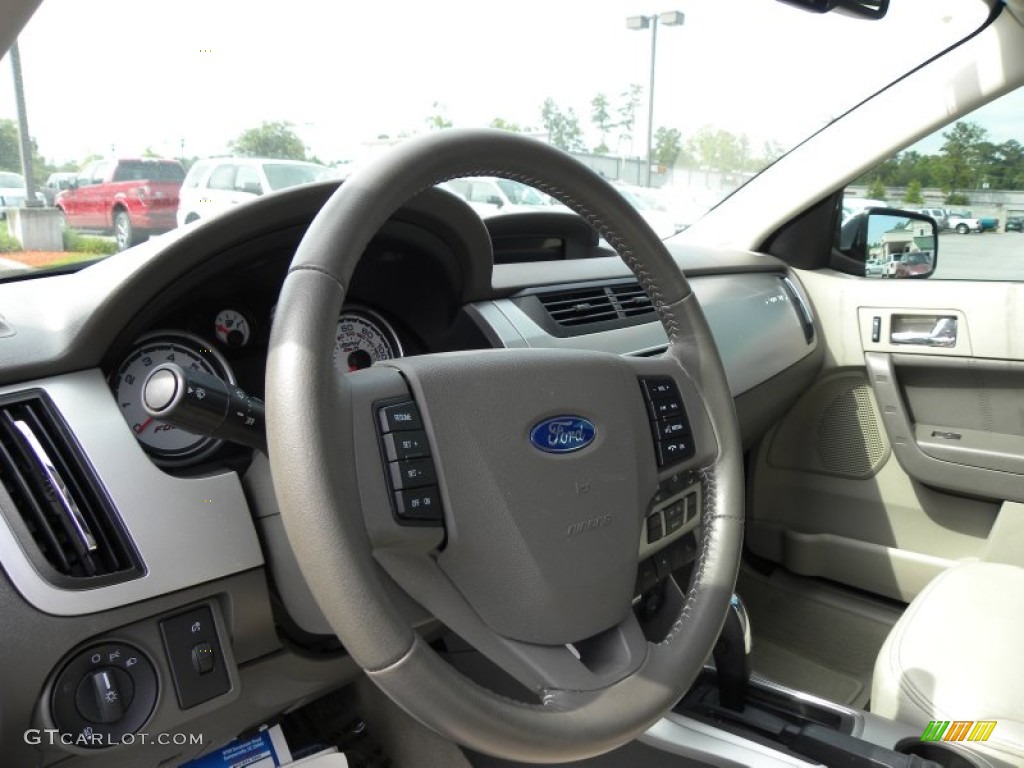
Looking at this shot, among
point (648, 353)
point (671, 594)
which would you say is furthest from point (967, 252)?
point (671, 594)

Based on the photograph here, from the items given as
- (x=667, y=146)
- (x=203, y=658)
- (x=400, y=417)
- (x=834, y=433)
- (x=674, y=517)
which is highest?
(x=667, y=146)

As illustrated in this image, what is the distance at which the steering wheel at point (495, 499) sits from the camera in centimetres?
85

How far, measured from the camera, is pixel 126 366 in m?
1.32

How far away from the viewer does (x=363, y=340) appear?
1.62 metres

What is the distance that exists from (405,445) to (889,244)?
2144 mm

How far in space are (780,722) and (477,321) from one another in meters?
0.95

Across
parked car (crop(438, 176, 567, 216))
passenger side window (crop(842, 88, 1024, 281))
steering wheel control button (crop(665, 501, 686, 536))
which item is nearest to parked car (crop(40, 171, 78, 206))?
parked car (crop(438, 176, 567, 216))

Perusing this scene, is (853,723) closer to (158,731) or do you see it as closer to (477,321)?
(477,321)

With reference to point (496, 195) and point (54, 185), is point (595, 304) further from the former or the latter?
point (54, 185)

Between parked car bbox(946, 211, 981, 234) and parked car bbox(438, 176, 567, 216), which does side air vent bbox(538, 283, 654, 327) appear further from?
parked car bbox(946, 211, 981, 234)

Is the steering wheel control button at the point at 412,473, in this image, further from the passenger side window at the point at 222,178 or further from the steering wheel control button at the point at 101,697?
the passenger side window at the point at 222,178

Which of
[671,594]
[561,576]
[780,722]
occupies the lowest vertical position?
[780,722]

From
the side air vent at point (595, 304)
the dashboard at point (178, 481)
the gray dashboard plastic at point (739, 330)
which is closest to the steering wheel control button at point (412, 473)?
the dashboard at point (178, 481)

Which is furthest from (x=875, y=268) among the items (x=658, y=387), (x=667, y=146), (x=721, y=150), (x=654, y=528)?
(x=654, y=528)
